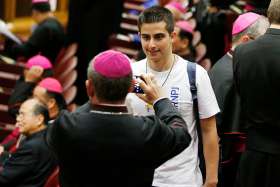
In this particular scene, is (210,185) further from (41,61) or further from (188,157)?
(41,61)

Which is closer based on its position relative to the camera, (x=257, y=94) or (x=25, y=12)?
(x=257, y=94)

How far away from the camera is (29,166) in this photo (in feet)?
15.6

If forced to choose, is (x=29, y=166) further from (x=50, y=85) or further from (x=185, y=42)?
(x=185, y=42)

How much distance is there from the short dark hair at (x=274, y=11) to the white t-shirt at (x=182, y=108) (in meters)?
0.44

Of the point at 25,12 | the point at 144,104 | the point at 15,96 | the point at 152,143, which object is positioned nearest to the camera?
the point at 152,143

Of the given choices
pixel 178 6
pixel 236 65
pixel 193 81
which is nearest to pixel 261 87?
pixel 236 65

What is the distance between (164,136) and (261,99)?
0.89 m

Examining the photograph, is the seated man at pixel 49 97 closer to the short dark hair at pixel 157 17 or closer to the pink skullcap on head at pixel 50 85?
the pink skullcap on head at pixel 50 85

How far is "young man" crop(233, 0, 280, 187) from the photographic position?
359cm

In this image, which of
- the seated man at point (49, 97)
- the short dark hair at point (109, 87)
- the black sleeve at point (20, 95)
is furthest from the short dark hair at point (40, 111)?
the short dark hair at point (109, 87)

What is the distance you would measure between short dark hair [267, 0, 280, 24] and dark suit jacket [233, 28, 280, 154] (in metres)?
0.05

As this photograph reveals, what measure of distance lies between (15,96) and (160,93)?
3355 mm

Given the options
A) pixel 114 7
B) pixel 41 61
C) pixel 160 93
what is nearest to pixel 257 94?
pixel 160 93

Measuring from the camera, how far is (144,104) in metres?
3.53
